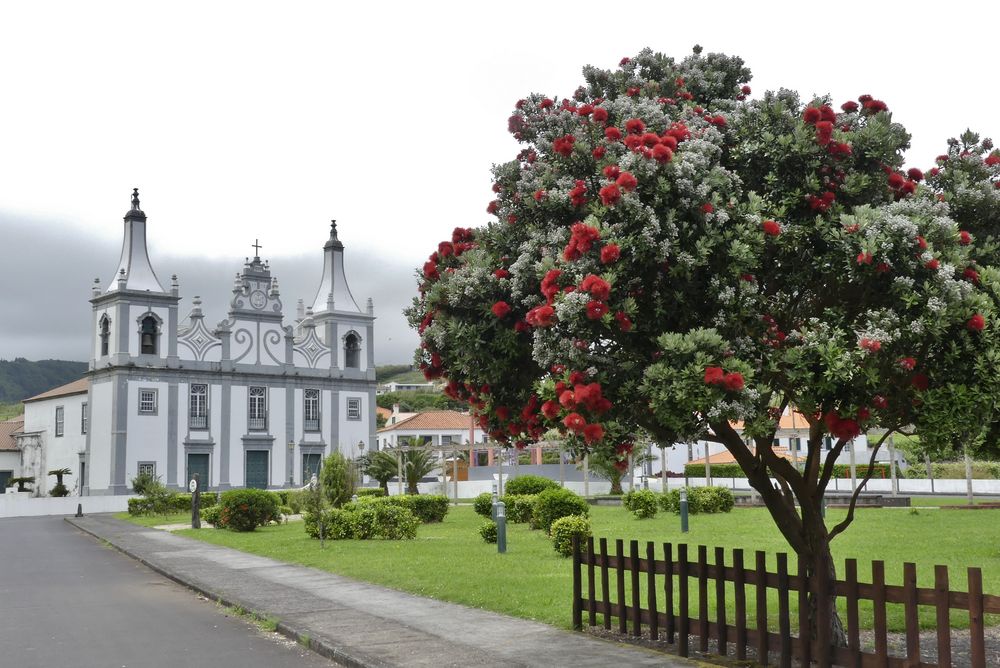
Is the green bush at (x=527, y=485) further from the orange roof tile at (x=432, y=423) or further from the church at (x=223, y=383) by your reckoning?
the orange roof tile at (x=432, y=423)

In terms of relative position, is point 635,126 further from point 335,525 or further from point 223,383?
point 223,383

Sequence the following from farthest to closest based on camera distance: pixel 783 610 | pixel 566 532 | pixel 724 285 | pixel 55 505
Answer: pixel 55 505, pixel 566 532, pixel 783 610, pixel 724 285

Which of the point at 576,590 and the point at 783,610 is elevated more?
the point at 783,610

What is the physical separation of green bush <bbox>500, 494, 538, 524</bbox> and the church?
26.7 metres

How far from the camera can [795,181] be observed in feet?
27.0

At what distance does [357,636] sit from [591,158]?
569 cm

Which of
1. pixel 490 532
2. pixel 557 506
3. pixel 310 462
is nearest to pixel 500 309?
pixel 490 532

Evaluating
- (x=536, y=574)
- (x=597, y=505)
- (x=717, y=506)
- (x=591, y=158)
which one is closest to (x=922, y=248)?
(x=591, y=158)

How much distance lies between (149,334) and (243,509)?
28.2 m

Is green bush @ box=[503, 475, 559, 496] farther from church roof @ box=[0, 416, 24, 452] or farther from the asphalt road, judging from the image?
church roof @ box=[0, 416, 24, 452]

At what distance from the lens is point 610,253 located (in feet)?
23.5

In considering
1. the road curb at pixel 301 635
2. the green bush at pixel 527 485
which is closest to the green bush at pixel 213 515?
the green bush at pixel 527 485

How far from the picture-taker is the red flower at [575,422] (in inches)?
281

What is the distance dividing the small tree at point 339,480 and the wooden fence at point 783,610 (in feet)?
67.8
